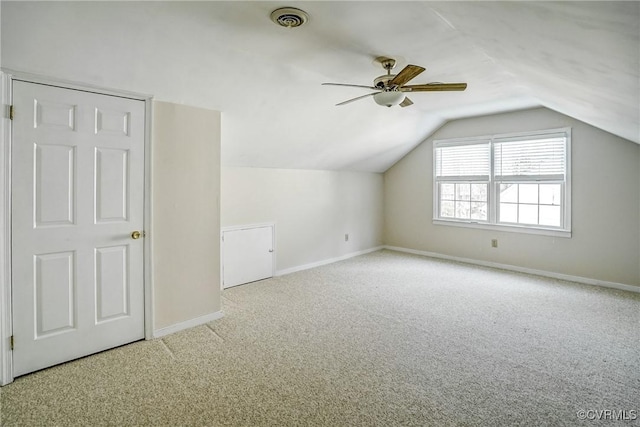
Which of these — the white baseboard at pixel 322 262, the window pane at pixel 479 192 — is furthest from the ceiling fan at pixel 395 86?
the window pane at pixel 479 192

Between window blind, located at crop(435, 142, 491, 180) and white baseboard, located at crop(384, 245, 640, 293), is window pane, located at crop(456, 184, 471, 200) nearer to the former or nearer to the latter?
window blind, located at crop(435, 142, 491, 180)

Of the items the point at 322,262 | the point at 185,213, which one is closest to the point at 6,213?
the point at 185,213

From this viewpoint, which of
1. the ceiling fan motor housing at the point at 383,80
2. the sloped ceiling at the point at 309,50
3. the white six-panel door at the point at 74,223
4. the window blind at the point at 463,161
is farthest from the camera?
the window blind at the point at 463,161

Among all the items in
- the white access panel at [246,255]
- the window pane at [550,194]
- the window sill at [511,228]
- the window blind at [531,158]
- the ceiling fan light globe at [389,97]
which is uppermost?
the ceiling fan light globe at [389,97]

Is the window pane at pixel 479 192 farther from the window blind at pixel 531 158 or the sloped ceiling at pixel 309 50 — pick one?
the sloped ceiling at pixel 309 50

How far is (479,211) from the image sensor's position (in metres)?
5.47

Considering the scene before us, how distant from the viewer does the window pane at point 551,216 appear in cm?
467

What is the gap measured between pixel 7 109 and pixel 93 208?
0.79 m

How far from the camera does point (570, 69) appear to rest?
6.86 feet

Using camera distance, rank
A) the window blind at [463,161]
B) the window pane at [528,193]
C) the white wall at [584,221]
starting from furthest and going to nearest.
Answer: the window blind at [463,161]
the window pane at [528,193]
the white wall at [584,221]

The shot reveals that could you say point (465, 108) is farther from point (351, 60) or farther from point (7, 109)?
point (7, 109)

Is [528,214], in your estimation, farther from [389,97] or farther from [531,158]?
[389,97]

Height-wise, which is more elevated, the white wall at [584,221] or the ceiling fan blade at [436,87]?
the ceiling fan blade at [436,87]

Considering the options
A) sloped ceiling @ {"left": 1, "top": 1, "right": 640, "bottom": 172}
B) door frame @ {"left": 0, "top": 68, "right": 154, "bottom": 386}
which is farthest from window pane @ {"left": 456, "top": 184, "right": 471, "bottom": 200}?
door frame @ {"left": 0, "top": 68, "right": 154, "bottom": 386}
